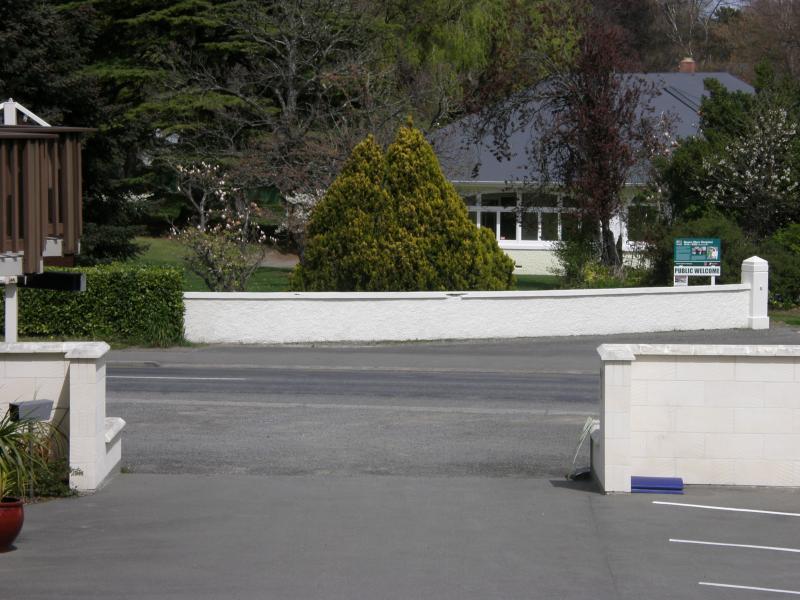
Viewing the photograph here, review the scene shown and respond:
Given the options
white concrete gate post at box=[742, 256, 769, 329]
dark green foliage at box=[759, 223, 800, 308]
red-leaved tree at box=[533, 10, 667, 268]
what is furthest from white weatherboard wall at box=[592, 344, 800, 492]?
red-leaved tree at box=[533, 10, 667, 268]

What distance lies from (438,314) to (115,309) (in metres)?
6.81

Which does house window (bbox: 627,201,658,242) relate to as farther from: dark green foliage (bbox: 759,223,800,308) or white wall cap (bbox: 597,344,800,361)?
white wall cap (bbox: 597,344,800,361)

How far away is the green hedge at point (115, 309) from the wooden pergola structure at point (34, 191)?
11.1m

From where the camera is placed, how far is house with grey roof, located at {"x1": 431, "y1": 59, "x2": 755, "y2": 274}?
35.2 meters

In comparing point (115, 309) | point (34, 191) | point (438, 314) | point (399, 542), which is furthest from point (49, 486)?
point (438, 314)

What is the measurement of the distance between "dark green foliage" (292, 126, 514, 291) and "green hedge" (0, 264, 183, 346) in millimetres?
3776

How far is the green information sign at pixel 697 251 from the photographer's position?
2638cm

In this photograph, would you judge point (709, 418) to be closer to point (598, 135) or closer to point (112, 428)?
point (112, 428)

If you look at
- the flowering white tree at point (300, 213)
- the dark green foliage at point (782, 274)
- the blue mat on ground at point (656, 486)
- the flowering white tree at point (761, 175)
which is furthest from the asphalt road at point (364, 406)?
the flowering white tree at point (300, 213)

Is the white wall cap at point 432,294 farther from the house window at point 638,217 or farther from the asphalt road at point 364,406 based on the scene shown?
the house window at point 638,217

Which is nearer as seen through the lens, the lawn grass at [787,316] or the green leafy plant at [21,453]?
the green leafy plant at [21,453]

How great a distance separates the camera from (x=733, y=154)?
31.1 metres

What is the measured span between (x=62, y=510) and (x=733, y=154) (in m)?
25.6

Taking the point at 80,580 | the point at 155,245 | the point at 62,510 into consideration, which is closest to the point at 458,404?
the point at 62,510
